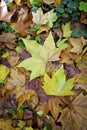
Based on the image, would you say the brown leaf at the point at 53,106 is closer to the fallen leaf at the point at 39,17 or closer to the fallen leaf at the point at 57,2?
the fallen leaf at the point at 39,17

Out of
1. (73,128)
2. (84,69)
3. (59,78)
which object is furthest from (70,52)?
(73,128)

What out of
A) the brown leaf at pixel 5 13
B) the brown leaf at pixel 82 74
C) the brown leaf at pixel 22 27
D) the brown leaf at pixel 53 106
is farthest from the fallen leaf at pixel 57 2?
the brown leaf at pixel 53 106

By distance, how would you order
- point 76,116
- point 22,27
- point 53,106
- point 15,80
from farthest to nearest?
point 22,27 < point 15,80 < point 53,106 < point 76,116

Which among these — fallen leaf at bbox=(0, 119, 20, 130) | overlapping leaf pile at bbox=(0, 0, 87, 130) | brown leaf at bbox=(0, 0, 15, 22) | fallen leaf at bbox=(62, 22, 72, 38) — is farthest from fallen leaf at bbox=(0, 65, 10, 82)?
fallen leaf at bbox=(62, 22, 72, 38)

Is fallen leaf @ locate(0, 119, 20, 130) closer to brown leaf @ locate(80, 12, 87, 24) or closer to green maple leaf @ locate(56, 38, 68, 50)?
green maple leaf @ locate(56, 38, 68, 50)

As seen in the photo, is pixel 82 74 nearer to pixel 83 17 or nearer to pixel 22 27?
pixel 83 17

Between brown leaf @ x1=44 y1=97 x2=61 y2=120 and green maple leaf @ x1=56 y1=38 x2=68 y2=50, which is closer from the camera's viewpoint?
brown leaf @ x1=44 y1=97 x2=61 y2=120

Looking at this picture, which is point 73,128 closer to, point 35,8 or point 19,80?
point 19,80

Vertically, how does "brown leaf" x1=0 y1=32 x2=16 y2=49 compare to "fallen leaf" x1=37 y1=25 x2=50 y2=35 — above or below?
below

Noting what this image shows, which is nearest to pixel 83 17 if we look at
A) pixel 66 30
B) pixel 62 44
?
pixel 66 30
